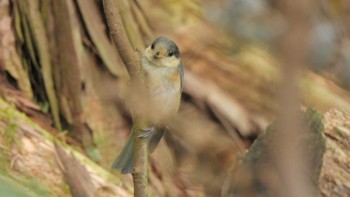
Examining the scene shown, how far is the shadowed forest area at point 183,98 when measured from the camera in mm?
4016

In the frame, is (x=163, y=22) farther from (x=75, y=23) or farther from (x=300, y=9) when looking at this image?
(x=300, y=9)

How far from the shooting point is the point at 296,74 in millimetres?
974

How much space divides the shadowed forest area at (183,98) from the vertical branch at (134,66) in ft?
4.02

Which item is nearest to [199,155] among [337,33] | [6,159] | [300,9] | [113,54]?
[113,54]

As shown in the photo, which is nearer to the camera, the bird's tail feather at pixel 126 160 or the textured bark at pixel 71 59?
the bird's tail feather at pixel 126 160

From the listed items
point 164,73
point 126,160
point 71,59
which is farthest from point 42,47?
point 164,73

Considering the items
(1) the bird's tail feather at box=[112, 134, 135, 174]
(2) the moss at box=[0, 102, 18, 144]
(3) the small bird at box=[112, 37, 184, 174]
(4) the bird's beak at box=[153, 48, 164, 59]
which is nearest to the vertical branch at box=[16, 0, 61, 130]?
(2) the moss at box=[0, 102, 18, 144]

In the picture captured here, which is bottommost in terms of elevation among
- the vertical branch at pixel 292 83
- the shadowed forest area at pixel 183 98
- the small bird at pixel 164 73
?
Answer: the shadowed forest area at pixel 183 98

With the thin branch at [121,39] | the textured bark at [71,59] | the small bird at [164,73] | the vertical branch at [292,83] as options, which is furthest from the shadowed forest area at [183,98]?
the vertical branch at [292,83]

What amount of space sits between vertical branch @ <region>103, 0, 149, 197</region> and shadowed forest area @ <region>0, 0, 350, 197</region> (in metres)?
1.23

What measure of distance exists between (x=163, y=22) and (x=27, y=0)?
3.03 feet

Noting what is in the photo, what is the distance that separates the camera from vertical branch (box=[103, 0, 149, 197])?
6.10 feet

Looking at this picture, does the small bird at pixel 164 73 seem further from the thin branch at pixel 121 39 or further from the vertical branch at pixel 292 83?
the vertical branch at pixel 292 83

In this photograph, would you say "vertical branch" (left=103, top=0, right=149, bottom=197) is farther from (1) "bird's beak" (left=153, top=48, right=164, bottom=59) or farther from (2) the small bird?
(1) "bird's beak" (left=153, top=48, right=164, bottom=59)
